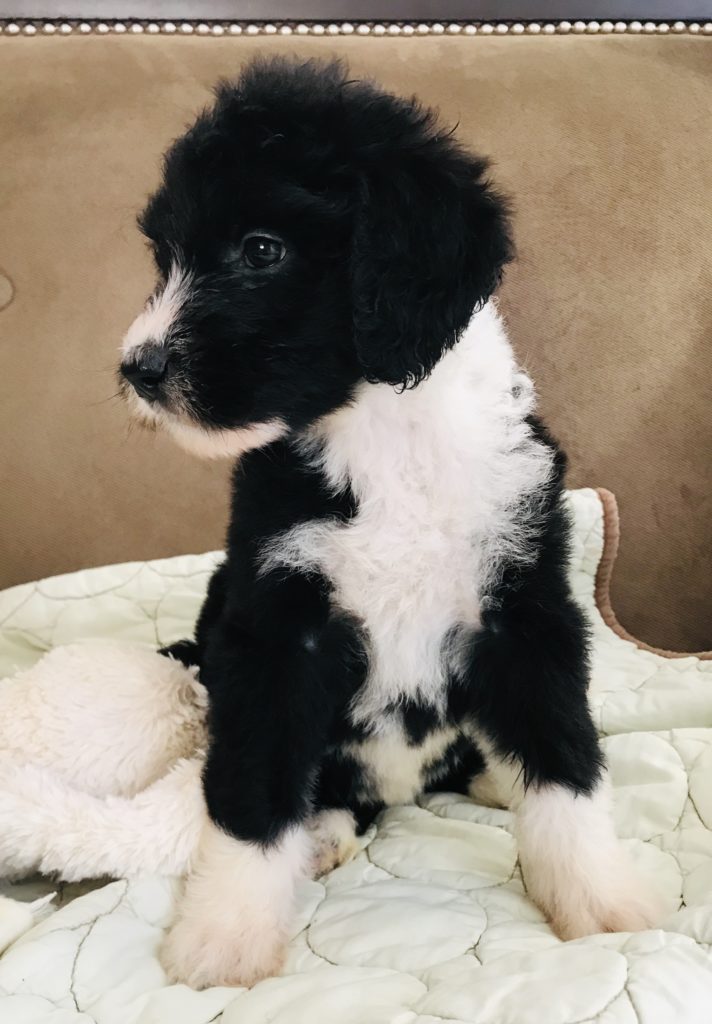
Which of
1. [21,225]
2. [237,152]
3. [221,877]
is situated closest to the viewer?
[237,152]

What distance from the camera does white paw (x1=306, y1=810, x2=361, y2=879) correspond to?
1466 millimetres

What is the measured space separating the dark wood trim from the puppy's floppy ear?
1.45 metres

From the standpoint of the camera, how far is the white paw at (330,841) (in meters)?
1.47

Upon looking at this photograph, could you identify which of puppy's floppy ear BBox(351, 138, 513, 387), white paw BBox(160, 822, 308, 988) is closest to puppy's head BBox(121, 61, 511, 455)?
puppy's floppy ear BBox(351, 138, 513, 387)

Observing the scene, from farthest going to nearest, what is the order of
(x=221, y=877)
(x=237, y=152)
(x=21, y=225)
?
1. (x=21, y=225)
2. (x=221, y=877)
3. (x=237, y=152)

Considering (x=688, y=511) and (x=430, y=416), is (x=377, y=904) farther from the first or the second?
(x=688, y=511)

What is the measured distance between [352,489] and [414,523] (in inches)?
4.2

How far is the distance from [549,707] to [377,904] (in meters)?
0.38

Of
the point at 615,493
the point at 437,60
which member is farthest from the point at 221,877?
the point at 437,60

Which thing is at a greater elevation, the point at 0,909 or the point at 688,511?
the point at 688,511

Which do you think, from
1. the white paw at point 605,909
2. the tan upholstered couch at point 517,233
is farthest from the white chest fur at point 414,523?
→ the tan upholstered couch at point 517,233

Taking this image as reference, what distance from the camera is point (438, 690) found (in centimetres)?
136

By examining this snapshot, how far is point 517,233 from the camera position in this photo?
2.28m

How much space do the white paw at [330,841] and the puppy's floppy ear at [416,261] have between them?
2.49 feet
